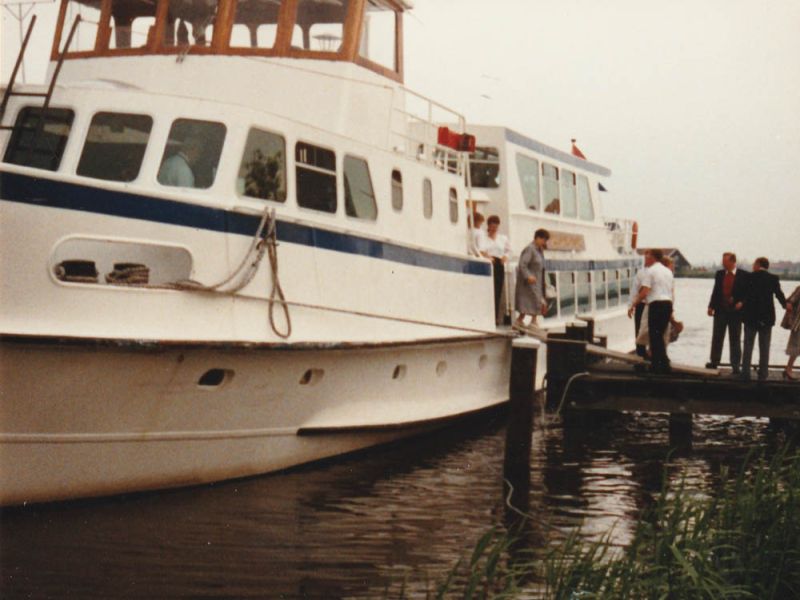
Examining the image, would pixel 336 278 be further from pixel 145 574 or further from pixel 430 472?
pixel 145 574

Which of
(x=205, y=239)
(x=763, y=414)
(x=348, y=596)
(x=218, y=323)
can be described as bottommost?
(x=348, y=596)

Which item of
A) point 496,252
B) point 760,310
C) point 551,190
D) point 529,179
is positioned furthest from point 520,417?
point 551,190

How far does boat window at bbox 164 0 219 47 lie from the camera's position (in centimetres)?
1326

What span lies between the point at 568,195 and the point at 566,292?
239 cm

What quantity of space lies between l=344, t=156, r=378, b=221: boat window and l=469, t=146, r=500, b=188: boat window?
644 centimetres

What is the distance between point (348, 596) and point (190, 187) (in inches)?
171

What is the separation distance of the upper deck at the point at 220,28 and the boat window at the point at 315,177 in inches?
63.3

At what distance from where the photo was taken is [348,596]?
28.5 feet

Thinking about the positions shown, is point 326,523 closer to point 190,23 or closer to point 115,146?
point 115,146

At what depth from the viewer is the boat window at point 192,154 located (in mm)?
11219

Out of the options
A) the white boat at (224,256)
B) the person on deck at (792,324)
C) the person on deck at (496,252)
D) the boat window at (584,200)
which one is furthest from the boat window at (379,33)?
the boat window at (584,200)

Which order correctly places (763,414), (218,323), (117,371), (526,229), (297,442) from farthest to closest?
(526,229) < (763,414) < (297,442) < (218,323) < (117,371)

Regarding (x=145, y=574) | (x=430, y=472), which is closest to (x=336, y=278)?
(x=430, y=472)

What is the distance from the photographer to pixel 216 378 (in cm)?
1095
